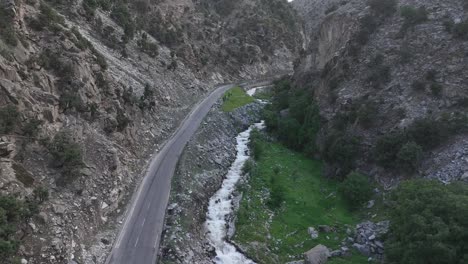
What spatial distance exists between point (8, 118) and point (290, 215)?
1384 inches

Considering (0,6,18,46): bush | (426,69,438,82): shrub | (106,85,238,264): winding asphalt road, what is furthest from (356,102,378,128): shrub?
(0,6,18,46): bush

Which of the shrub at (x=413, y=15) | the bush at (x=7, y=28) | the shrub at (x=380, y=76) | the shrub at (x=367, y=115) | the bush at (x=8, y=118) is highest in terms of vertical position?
the bush at (x=7, y=28)

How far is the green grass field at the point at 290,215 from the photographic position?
150 ft

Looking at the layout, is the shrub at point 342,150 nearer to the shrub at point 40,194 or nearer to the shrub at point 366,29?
the shrub at point 366,29

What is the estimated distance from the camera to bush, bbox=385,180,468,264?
34031 mm

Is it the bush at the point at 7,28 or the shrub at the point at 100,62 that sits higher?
the bush at the point at 7,28

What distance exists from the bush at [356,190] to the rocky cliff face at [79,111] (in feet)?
96.0

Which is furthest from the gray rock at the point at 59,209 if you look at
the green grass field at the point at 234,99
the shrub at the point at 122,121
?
the green grass field at the point at 234,99

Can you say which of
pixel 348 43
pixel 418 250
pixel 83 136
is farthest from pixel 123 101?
pixel 418 250

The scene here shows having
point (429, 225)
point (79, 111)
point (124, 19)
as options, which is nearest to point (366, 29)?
point (429, 225)

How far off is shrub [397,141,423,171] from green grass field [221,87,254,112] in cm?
4711

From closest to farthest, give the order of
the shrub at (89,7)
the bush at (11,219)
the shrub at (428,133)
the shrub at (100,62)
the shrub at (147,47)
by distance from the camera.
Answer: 1. the bush at (11,219)
2. the shrub at (428,133)
3. the shrub at (100,62)
4. the shrub at (89,7)
5. the shrub at (147,47)

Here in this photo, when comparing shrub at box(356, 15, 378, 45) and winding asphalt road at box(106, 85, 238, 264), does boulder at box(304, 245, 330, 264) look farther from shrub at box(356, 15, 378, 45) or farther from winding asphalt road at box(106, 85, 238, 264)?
shrub at box(356, 15, 378, 45)

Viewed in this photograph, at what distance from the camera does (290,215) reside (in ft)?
169
